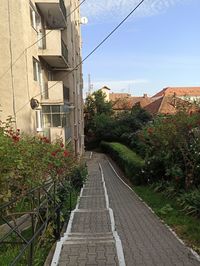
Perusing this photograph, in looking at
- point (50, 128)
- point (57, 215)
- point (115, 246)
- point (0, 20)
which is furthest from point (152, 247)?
point (50, 128)

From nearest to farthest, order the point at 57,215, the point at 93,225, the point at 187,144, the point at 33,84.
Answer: the point at 57,215
the point at 93,225
the point at 187,144
the point at 33,84

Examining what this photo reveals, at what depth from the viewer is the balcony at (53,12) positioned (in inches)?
840

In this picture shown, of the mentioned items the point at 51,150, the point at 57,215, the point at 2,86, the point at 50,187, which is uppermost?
the point at 2,86

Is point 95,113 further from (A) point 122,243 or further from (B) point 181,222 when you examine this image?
(A) point 122,243

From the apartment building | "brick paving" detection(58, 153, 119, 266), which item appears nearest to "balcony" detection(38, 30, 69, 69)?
the apartment building

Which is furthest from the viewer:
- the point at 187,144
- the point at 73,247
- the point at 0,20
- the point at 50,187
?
the point at 0,20

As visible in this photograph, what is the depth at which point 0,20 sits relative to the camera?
17359mm

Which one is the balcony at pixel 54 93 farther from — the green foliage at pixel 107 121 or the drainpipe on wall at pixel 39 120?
the green foliage at pixel 107 121

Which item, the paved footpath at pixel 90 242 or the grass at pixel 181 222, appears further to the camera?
the grass at pixel 181 222

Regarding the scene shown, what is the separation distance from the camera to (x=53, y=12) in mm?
23281

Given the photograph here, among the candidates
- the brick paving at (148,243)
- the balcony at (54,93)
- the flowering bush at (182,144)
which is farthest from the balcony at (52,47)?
the brick paving at (148,243)

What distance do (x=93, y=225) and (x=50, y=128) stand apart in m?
13.2

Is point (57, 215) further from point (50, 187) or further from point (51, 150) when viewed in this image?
point (51, 150)

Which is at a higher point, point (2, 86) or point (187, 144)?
point (2, 86)
